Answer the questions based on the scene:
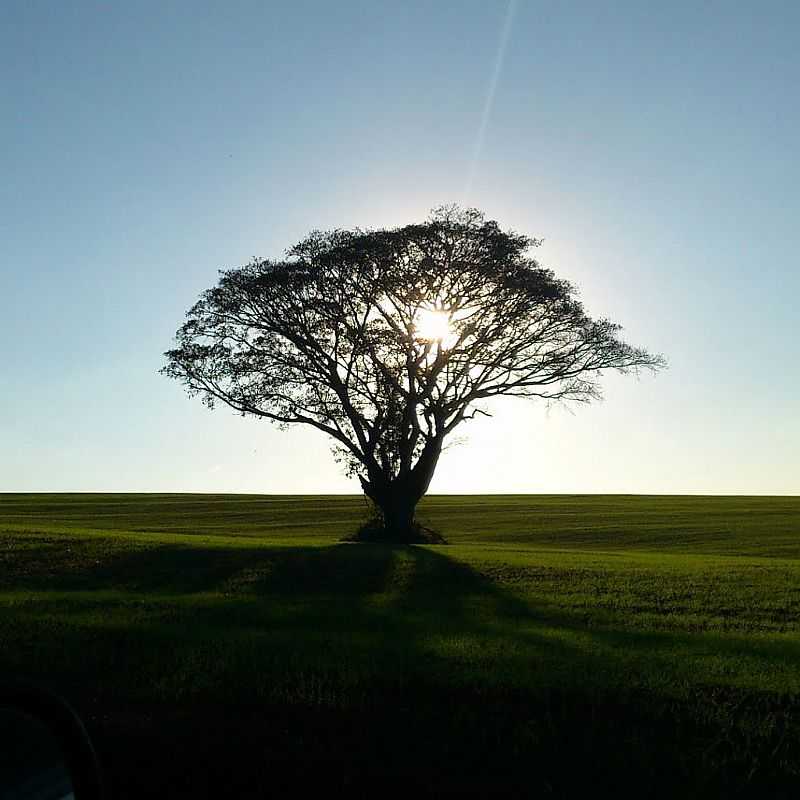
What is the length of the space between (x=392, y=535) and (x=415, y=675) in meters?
33.7

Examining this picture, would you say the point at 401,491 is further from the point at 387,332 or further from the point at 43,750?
the point at 43,750

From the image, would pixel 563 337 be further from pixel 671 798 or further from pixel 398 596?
pixel 671 798

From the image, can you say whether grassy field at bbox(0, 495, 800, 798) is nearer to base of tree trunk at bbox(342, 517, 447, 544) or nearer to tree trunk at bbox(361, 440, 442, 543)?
base of tree trunk at bbox(342, 517, 447, 544)

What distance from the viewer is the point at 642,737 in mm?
8523

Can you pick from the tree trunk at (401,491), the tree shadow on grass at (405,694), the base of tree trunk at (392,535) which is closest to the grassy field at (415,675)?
the tree shadow on grass at (405,694)

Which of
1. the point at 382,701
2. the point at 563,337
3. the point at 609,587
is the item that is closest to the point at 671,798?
the point at 382,701

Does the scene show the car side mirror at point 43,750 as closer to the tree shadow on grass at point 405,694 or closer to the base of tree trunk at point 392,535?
the tree shadow on grass at point 405,694

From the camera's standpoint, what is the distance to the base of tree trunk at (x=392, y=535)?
1732 inches

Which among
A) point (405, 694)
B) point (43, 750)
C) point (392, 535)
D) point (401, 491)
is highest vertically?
point (401, 491)

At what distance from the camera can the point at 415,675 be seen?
1058 centimetres

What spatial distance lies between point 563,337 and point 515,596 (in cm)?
2565

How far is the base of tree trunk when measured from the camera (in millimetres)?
44000

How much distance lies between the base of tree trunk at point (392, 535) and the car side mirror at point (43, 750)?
4034 centimetres


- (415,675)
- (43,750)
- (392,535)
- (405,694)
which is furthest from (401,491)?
(43,750)
